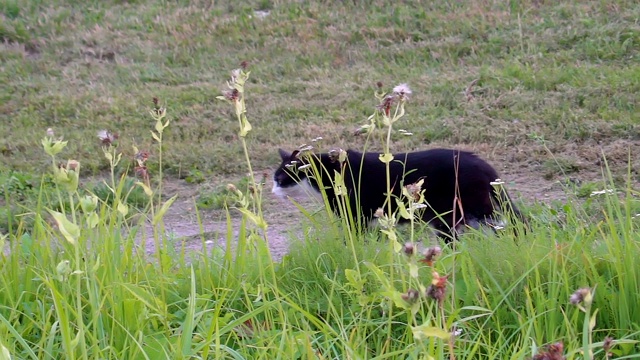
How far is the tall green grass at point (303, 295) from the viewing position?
2.28 meters

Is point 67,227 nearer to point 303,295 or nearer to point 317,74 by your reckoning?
point 303,295

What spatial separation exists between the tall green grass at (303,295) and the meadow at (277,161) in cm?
1

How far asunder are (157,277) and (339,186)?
785mm

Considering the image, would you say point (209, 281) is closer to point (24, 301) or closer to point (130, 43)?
point (24, 301)

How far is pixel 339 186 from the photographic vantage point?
2.41 meters

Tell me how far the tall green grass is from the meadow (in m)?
0.01

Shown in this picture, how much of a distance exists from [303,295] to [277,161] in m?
3.42

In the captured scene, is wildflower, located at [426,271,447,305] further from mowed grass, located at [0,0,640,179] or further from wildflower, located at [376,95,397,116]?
mowed grass, located at [0,0,640,179]

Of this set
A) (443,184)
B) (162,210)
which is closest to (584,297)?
(162,210)

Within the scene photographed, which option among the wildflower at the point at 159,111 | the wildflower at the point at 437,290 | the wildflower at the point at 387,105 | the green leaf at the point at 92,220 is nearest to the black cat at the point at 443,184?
the wildflower at the point at 159,111

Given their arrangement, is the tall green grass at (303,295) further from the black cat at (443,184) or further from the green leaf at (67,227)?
the black cat at (443,184)

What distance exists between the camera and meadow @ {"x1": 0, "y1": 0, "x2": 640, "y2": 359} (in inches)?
92.1

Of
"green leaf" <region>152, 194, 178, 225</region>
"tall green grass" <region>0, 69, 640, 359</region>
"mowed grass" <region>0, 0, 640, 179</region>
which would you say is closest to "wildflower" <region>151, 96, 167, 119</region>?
"tall green grass" <region>0, 69, 640, 359</region>

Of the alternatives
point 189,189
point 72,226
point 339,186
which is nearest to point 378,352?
point 339,186
